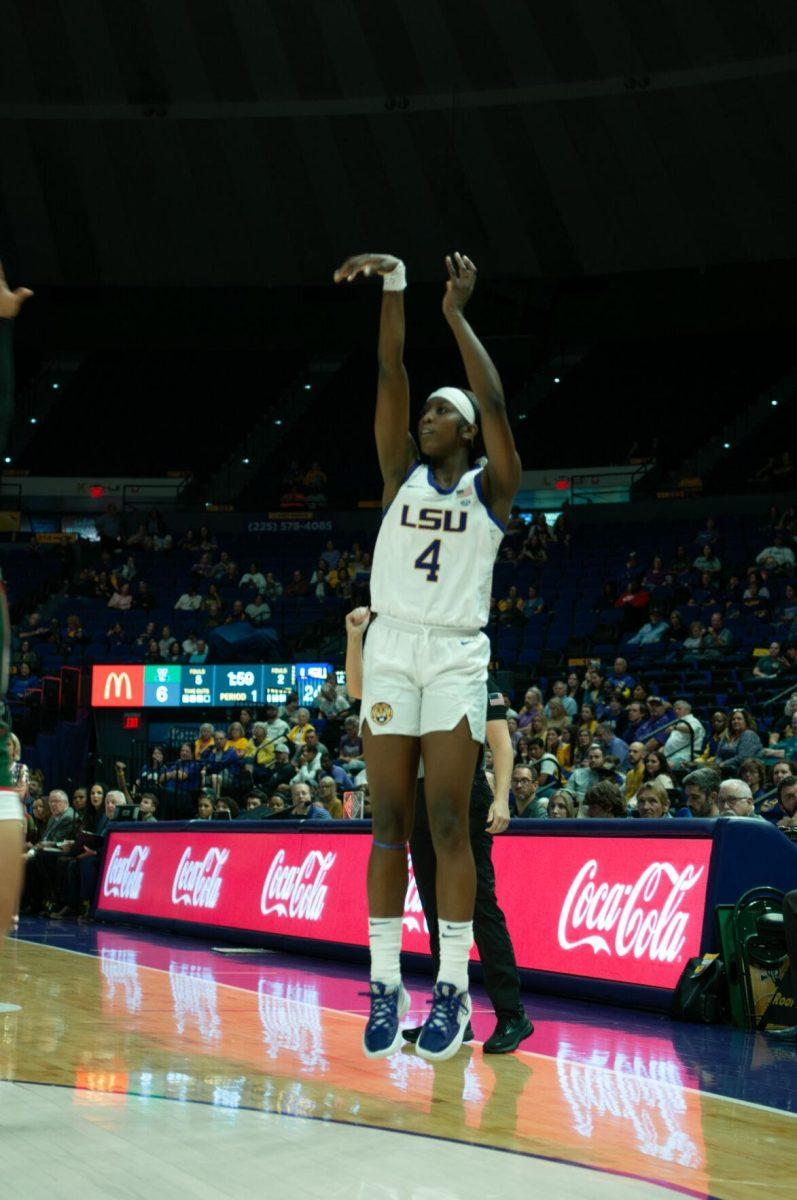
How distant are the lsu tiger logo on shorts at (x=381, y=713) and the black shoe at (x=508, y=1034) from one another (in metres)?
2.03

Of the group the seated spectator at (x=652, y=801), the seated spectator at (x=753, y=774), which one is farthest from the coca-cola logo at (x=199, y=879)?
the seated spectator at (x=753, y=774)

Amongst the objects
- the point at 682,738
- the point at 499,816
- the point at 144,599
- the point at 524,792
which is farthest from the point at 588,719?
the point at 144,599

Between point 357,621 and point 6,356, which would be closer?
point 6,356

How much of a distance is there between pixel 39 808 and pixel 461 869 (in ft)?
48.3

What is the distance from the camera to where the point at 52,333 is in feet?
113

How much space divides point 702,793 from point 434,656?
6640mm

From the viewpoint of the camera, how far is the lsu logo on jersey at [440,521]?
184 inches

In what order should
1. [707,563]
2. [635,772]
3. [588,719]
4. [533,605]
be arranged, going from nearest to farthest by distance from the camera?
[635,772] → [588,719] → [707,563] → [533,605]

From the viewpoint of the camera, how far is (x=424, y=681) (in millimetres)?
4586

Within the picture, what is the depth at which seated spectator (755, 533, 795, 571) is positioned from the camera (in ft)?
73.0

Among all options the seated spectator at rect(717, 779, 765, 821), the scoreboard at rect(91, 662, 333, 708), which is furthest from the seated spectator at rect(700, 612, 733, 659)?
the seated spectator at rect(717, 779, 765, 821)

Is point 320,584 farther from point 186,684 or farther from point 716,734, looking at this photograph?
point 716,734

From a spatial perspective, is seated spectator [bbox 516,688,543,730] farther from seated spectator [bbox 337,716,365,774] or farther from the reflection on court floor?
the reflection on court floor

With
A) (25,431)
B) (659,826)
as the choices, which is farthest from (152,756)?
(25,431)
